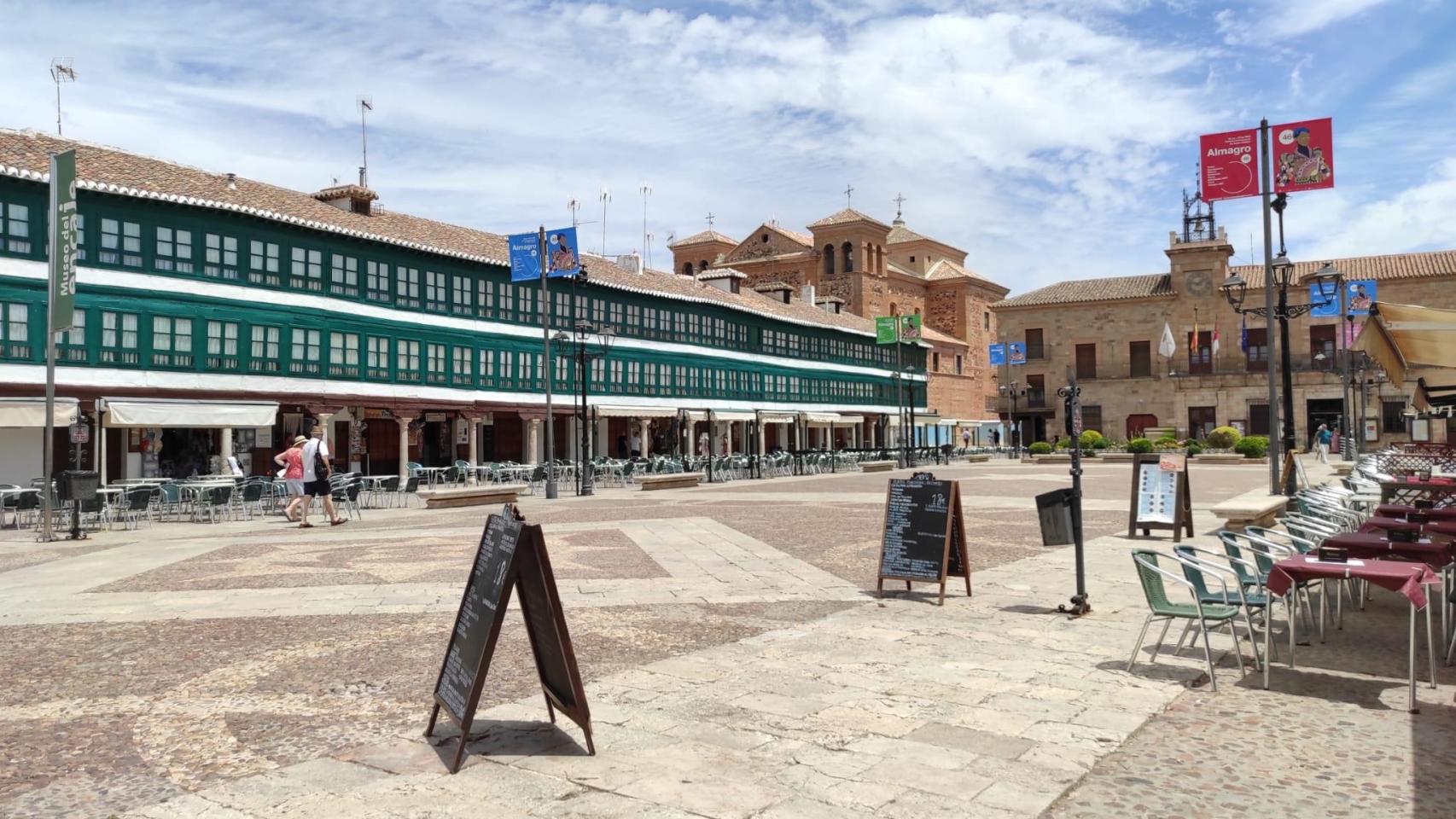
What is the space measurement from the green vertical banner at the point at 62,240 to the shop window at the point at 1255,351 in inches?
2130

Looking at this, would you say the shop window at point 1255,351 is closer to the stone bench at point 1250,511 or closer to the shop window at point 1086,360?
the shop window at point 1086,360

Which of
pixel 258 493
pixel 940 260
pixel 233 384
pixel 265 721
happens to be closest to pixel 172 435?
pixel 233 384

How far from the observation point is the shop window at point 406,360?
3069 cm

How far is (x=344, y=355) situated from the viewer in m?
29.1

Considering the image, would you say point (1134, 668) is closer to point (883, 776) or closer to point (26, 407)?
point (883, 776)

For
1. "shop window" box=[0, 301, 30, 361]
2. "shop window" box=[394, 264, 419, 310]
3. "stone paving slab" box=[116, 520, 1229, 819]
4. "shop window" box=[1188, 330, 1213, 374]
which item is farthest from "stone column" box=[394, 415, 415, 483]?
"shop window" box=[1188, 330, 1213, 374]

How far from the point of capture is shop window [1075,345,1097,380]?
197 ft

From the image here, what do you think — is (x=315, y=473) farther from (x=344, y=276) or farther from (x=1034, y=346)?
(x=1034, y=346)

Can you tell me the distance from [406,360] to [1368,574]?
28.9 meters

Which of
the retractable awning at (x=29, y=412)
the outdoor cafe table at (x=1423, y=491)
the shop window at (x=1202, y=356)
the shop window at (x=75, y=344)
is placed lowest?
the outdoor cafe table at (x=1423, y=491)

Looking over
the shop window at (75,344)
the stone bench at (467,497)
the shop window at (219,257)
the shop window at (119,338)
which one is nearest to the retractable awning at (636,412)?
the shop window at (219,257)

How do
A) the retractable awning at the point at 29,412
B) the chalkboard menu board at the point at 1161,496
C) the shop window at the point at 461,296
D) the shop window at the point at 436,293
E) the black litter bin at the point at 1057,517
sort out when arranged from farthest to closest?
1. the shop window at the point at 461,296
2. the shop window at the point at 436,293
3. the retractable awning at the point at 29,412
4. the chalkboard menu board at the point at 1161,496
5. the black litter bin at the point at 1057,517

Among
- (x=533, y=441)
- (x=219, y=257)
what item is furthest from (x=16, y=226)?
(x=533, y=441)

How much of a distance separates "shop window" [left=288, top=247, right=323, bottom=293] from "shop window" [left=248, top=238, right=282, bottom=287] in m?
0.41
